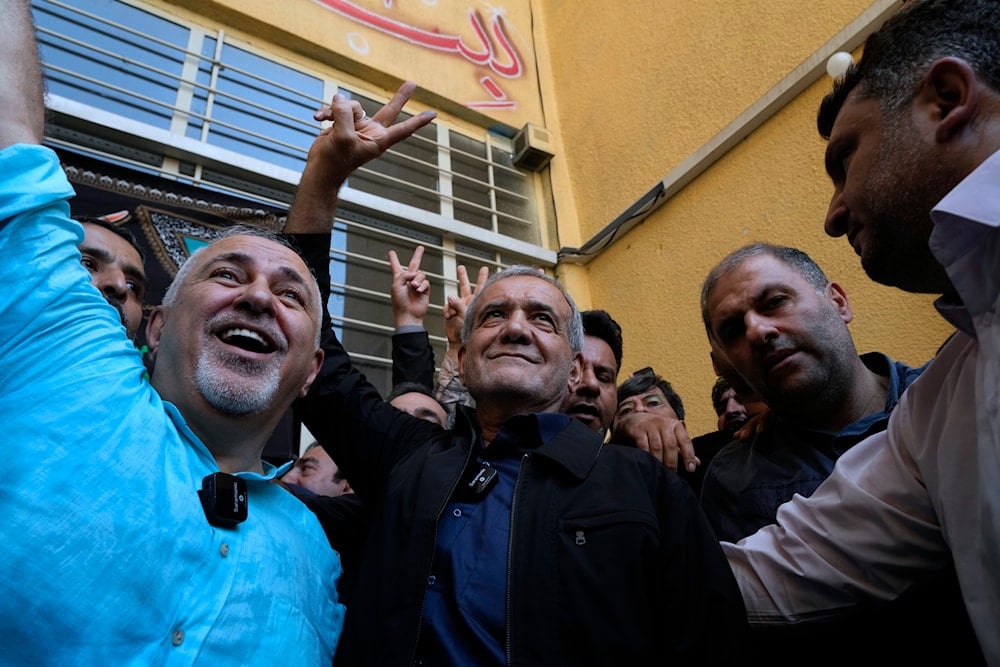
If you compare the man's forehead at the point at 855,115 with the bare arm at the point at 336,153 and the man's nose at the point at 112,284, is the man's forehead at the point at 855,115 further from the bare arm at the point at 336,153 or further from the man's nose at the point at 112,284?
the man's nose at the point at 112,284

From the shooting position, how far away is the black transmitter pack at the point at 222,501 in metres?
1.08

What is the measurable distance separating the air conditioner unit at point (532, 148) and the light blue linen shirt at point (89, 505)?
438cm

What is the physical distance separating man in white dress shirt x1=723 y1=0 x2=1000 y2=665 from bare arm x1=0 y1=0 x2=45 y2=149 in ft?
4.52

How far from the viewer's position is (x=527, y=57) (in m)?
5.68

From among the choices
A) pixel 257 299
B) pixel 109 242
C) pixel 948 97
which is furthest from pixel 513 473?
pixel 109 242

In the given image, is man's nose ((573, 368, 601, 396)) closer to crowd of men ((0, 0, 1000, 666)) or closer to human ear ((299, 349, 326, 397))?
crowd of men ((0, 0, 1000, 666))

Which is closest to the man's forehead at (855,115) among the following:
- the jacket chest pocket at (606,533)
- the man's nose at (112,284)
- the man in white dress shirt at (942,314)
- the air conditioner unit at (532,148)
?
the man in white dress shirt at (942,314)

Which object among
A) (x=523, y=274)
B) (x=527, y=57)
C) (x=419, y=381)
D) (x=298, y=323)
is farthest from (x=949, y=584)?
(x=527, y=57)

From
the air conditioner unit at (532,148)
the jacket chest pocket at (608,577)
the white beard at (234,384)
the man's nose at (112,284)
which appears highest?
the air conditioner unit at (532,148)

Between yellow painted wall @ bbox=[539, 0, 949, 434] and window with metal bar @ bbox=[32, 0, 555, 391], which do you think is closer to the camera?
yellow painted wall @ bbox=[539, 0, 949, 434]

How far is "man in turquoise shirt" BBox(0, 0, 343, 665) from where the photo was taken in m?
0.86

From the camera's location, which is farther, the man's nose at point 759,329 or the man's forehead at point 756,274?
the man's forehead at point 756,274

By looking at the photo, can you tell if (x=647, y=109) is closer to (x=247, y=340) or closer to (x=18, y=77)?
(x=247, y=340)

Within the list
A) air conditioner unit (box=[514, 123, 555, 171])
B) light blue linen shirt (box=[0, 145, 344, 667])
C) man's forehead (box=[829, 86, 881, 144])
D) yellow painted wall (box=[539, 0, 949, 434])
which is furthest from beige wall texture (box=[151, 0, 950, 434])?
light blue linen shirt (box=[0, 145, 344, 667])
